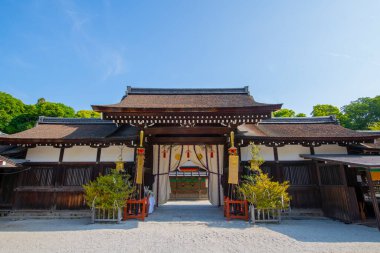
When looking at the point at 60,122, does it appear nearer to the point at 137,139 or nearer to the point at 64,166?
the point at 64,166

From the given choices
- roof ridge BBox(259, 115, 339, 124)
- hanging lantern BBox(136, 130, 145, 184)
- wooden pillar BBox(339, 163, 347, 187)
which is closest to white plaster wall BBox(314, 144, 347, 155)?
wooden pillar BBox(339, 163, 347, 187)

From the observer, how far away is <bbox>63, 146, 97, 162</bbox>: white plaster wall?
906cm

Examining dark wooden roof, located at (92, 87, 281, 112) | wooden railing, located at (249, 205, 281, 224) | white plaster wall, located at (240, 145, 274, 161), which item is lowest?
wooden railing, located at (249, 205, 281, 224)

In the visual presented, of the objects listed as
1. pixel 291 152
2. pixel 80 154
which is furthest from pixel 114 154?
pixel 291 152

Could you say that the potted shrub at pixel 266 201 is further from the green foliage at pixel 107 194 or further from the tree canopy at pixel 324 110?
the tree canopy at pixel 324 110

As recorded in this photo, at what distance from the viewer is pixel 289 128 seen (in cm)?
1046

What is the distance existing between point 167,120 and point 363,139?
8.26 metres

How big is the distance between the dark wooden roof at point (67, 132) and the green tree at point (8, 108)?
21.6 metres

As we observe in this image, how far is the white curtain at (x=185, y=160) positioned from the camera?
11.1 meters

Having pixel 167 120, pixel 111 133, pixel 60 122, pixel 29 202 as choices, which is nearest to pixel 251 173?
pixel 167 120

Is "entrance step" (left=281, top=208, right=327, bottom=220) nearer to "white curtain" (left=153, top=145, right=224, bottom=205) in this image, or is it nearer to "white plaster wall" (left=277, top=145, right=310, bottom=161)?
"white plaster wall" (left=277, top=145, right=310, bottom=161)

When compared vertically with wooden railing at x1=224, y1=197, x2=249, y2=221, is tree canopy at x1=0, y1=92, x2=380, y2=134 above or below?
above

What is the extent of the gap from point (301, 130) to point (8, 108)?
36046mm

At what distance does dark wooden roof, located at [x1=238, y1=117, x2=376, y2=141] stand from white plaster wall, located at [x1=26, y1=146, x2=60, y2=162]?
8358 mm
